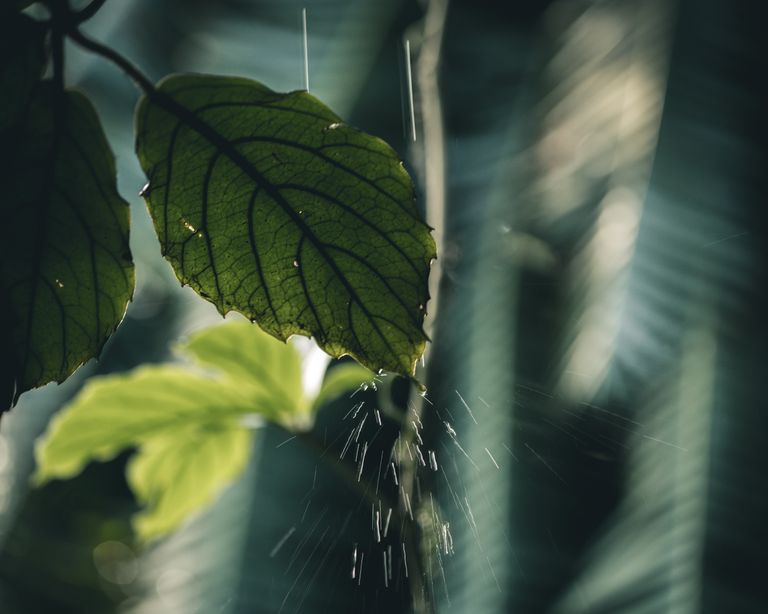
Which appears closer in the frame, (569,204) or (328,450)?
(328,450)

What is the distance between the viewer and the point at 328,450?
0.74 m

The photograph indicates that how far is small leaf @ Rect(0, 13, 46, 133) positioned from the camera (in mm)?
248

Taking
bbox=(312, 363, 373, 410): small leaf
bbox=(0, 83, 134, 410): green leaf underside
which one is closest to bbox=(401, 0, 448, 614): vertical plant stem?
bbox=(312, 363, 373, 410): small leaf

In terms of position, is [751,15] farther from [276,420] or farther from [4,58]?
[4,58]

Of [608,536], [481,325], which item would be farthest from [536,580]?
[481,325]

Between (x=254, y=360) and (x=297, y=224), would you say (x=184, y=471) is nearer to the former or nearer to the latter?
(x=254, y=360)

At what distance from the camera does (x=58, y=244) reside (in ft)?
0.88

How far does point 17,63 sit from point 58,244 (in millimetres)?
63

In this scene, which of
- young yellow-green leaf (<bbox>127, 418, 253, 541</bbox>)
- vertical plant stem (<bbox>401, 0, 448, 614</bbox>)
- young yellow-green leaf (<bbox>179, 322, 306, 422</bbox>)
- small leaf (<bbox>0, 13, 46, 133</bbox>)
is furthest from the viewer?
young yellow-green leaf (<bbox>127, 418, 253, 541</bbox>)

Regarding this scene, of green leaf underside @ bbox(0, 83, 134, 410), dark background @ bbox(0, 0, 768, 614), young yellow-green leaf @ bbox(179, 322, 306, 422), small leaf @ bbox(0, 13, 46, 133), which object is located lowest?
green leaf underside @ bbox(0, 83, 134, 410)

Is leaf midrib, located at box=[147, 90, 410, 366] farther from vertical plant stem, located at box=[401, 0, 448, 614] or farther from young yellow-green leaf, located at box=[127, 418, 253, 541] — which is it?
young yellow-green leaf, located at box=[127, 418, 253, 541]

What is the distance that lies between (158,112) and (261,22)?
2.25 meters

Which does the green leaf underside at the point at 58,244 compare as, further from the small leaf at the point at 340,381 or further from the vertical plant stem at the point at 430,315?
the small leaf at the point at 340,381

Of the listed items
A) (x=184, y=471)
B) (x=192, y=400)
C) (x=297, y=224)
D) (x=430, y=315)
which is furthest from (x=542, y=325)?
(x=297, y=224)
